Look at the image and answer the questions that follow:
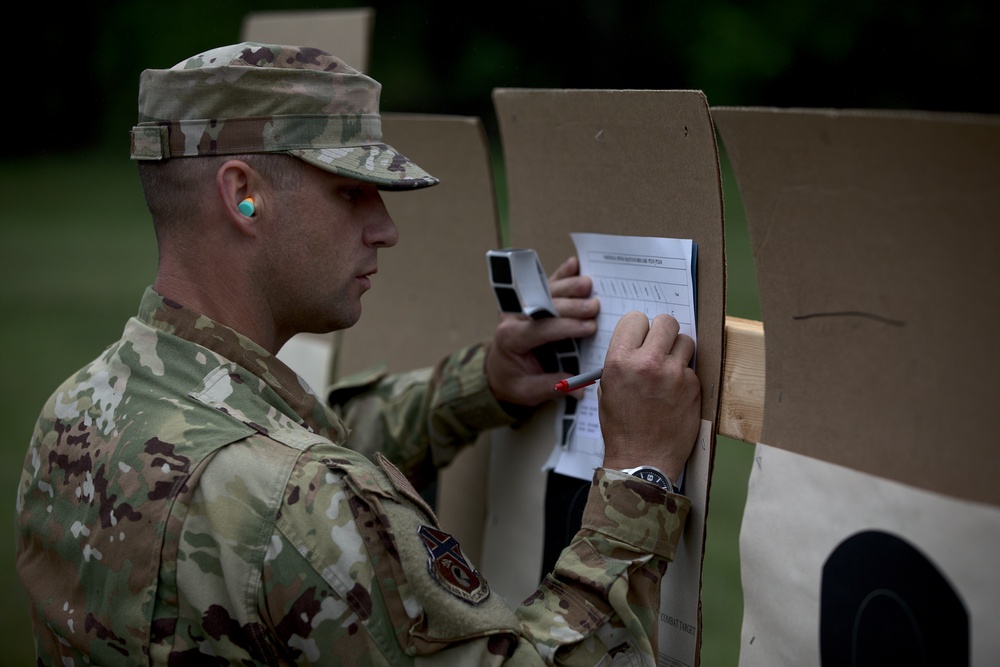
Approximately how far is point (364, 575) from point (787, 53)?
30.2 feet

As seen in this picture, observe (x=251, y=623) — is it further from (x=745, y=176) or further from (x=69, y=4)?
(x=69, y=4)

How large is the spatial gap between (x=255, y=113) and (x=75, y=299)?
10.2 m

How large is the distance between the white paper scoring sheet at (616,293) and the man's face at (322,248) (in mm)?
361

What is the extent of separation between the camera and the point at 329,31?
3.08 metres

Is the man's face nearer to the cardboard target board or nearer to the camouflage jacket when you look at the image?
the camouflage jacket

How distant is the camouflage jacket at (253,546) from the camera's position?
1381mm

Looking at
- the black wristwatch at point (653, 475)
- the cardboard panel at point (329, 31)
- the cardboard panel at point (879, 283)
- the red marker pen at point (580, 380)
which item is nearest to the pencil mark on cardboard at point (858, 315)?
the cardboard panel at point (879, 283)

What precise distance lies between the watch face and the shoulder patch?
0.28 m

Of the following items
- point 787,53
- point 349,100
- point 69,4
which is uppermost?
point 349,100

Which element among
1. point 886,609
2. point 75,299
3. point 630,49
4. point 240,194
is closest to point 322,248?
point 240,194

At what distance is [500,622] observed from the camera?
4.62 feet

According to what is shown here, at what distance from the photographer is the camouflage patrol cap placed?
1.62 m

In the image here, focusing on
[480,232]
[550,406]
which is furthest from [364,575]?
[480,232]

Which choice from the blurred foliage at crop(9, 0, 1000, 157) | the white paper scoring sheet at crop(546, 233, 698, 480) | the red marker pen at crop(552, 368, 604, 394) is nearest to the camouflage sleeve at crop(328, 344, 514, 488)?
the white paper scoring sheet at crop(546, 233, 698, 480)
